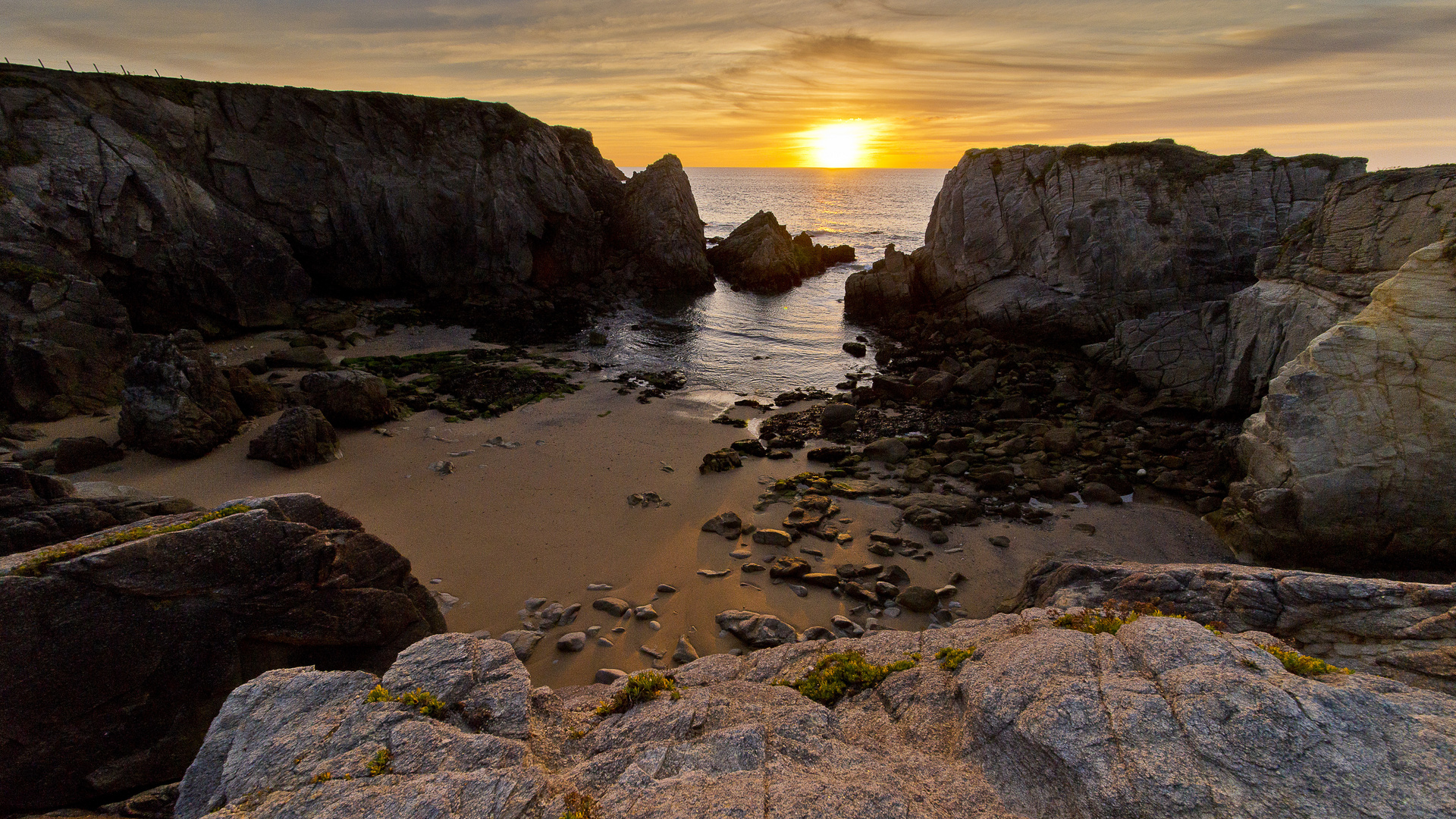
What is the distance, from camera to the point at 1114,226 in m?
31.7

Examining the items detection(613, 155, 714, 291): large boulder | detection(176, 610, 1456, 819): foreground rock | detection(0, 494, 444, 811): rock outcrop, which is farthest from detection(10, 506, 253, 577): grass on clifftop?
detection(613, 155, 714, 291): large boulder

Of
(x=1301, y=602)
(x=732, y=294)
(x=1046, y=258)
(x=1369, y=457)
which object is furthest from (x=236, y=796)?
(x=732, y=294)

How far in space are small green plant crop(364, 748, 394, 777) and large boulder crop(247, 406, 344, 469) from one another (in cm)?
1574

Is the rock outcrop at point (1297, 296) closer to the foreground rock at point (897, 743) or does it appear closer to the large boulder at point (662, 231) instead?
the foreground rock at point (897, 743)

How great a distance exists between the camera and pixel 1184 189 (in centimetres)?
3084

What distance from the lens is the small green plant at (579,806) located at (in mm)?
5867

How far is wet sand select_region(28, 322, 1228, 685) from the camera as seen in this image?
13586 millimetres

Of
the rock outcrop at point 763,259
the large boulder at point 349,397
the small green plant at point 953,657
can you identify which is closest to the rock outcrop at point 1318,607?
the small green plant at point 953,657

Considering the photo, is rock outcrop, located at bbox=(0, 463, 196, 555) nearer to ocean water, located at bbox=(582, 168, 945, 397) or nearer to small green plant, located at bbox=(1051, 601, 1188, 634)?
small green plant, located at bbox=(1051, 601, 1188, 634)

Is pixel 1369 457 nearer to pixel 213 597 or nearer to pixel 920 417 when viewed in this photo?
pixel 920 417

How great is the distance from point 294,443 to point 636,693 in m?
16.5

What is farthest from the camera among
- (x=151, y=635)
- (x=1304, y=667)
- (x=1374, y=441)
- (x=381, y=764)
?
(x=1374, y=441)

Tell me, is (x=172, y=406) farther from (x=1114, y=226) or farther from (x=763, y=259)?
(x=763, y=259)

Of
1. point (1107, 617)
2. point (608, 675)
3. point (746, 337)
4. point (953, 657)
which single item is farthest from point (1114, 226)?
point (608, 675)
